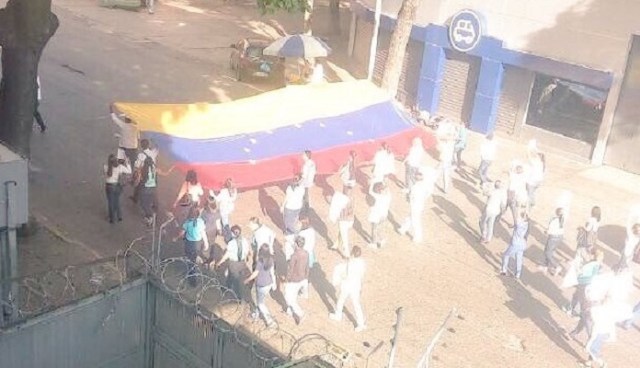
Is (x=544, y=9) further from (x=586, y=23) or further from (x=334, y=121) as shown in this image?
(x=334, y=121)

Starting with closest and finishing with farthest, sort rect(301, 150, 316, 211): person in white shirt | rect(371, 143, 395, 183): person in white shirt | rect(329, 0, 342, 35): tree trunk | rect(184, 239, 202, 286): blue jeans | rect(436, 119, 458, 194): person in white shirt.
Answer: rect(184, 239, 202, 286): blue jeans → rect(301, 150, 316, 211): person in white shirt → rect(371, 143, 395, 183): person in white shirt → rect(436, 119, 458, 194): person in white shirt → rect(329, 0, 342, 35): tree trunk

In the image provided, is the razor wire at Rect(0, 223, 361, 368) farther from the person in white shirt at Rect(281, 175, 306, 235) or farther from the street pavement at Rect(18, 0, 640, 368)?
the person in white shirt at Rect(281, 175, 306, 235)

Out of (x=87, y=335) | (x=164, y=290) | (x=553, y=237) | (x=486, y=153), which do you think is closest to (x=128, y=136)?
(x=164, y=290)

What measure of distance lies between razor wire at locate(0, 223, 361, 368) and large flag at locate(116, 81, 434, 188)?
2643 mm

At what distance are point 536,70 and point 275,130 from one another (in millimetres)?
9655

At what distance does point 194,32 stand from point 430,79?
13.9 m

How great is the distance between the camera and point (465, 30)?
25422 millimetres

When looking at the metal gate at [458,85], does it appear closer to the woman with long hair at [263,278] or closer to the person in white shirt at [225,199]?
the person in white shirt at [225,199]

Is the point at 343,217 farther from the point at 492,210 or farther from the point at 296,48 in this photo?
the point at 296,48

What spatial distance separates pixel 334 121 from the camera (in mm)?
19844

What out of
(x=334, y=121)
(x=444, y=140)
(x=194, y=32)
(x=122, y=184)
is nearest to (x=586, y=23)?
(x=444, y=140)

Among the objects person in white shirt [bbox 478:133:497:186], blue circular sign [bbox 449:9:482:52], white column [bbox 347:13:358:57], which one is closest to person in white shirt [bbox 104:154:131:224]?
person in white shirt [bbox 478:133:497:186]

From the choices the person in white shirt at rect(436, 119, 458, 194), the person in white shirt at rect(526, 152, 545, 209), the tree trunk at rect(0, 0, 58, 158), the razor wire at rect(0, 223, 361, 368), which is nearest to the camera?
the razor wire at rect(0, 223, 361, 368)

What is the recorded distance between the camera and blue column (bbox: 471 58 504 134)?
25.1m
